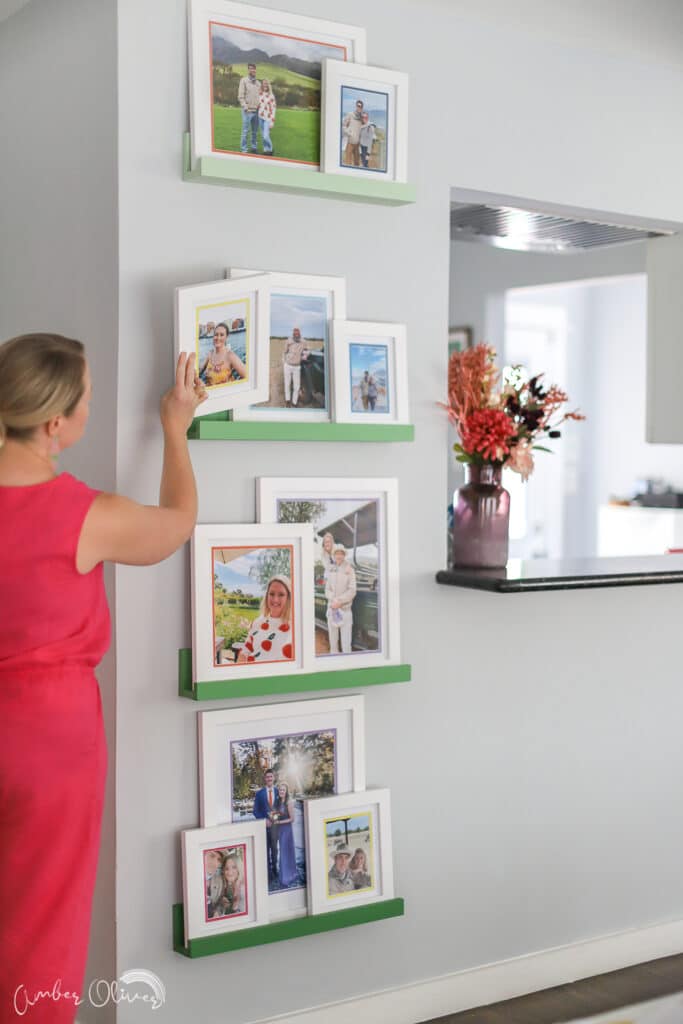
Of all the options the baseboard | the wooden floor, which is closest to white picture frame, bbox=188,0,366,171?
the baseboard

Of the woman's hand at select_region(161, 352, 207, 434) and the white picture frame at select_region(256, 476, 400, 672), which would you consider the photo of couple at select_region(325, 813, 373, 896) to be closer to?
the white picture frame at select_region(256, 476, 400, 672)

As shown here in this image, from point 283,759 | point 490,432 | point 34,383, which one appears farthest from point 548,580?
point 34,383

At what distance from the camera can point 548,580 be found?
272 centimetres

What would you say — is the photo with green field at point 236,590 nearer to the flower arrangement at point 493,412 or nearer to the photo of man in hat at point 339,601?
the photo of man in hat at point 339,601

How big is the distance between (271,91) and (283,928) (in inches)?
69.6

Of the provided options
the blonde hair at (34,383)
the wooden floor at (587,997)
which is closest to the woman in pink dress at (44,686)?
the blonde hair at (34,383)

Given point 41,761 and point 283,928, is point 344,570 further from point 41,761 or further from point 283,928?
point 41,761

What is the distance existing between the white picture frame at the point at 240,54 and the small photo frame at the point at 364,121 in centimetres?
4

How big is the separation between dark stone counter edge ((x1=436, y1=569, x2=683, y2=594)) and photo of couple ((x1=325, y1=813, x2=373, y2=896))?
0.57 meters

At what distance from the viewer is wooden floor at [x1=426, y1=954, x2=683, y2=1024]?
2.86 metres

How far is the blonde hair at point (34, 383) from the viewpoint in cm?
199

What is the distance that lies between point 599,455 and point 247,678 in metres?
5.13

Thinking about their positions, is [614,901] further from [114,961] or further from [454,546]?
[114,961]

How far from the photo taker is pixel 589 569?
2984 millimetres
